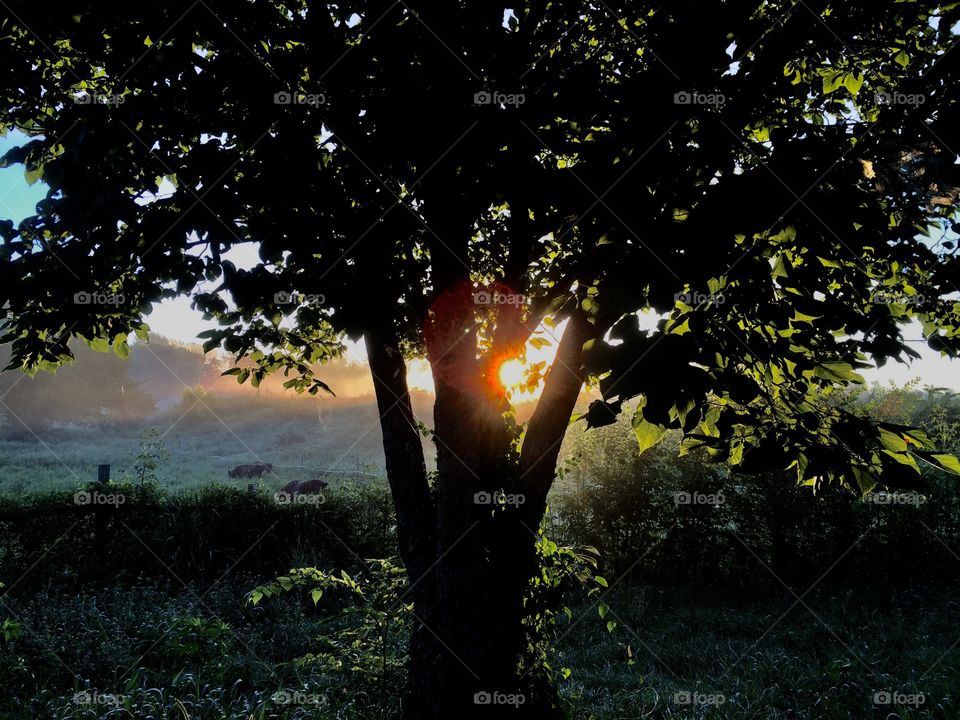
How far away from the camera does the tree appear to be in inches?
88.4

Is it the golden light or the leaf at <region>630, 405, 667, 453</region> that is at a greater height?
the golden light

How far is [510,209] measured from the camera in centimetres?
354

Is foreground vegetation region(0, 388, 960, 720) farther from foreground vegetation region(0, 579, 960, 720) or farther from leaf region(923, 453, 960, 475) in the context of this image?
leaf region(923, 453, 960, 475)

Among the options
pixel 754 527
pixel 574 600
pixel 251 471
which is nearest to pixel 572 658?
pixel 574 600

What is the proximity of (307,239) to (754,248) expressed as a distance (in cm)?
215

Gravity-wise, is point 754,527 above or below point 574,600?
above

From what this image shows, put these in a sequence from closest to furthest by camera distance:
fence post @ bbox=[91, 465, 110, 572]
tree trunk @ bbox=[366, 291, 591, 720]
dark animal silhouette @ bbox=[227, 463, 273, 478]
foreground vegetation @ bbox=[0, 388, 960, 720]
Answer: tree trunk @ bbox=[366, 291, 591, 720] → foreground vegetation @ bbox=[0, 388, 960, 720] → fence post @ bbox=[91, 465, 110, 572] → dark animal silhouette @ bbox=[227, 463, 273, 478]

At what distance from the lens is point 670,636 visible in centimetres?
863

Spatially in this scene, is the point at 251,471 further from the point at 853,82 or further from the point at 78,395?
the point at 78,395

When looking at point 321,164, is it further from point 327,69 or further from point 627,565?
point 627,565

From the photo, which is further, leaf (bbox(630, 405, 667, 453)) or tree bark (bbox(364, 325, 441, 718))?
tree bark (bbox(364, 325, 441, 718))

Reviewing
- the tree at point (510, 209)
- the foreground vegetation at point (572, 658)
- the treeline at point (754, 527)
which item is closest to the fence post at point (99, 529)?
the foreground vegetation at point (572, 658)

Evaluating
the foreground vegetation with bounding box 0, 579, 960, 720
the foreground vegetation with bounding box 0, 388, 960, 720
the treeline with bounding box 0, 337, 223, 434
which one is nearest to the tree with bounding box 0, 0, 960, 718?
the foreground vegetation with bounding box 0, 388, 960, 720

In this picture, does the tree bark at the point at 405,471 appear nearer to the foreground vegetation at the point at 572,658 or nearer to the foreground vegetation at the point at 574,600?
the foreground vegetation at the point at 574,600
